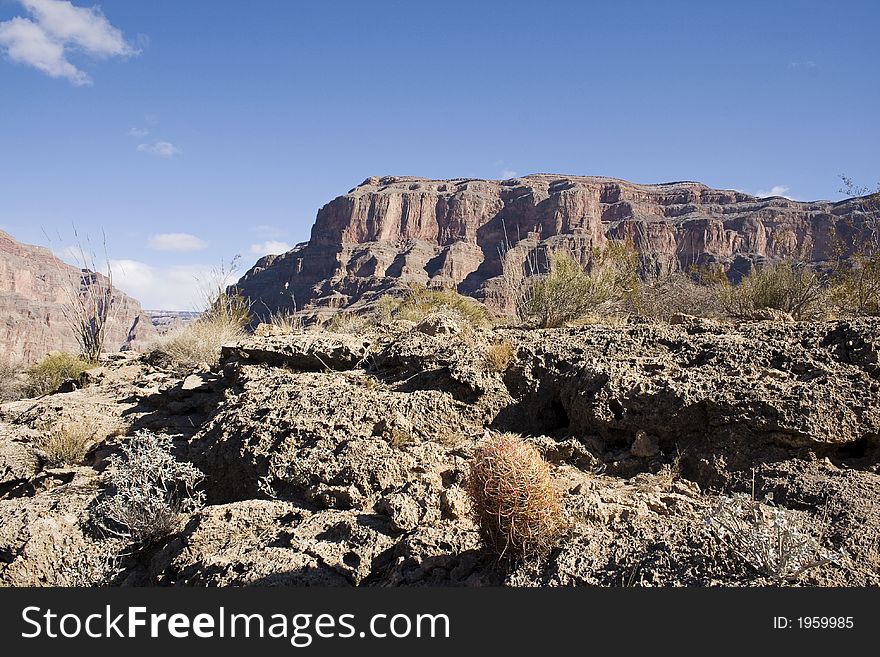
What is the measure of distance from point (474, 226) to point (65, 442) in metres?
99.5

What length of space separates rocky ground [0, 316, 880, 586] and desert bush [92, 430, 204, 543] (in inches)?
3.8

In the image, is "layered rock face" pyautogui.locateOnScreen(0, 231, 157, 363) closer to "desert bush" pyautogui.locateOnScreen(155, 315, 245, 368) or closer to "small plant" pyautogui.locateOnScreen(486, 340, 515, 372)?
"desert bush" pyautogui.locateOnScreen(155, 315, 245, 368)

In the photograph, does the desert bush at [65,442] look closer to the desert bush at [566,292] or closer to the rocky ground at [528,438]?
Result: the rocky ground at [528,438]

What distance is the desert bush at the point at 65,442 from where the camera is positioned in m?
4.82

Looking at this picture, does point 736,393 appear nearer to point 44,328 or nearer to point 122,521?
point 122,521

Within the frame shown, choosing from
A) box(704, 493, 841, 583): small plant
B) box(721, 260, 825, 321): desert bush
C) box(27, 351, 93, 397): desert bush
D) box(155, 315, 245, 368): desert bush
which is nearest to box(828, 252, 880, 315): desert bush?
box(721, 260, 825, 321): desert bush

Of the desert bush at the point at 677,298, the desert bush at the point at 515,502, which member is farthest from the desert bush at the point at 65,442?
the desert bush at the point at 677,298

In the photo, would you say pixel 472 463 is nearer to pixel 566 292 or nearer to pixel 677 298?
pixel 566 292

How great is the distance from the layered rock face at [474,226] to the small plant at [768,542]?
7432cm

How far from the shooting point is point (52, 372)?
12.5 m

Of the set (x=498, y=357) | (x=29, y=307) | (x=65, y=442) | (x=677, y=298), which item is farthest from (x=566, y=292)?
(x=29, y=307)

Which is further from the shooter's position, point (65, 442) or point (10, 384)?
point (10, 384)

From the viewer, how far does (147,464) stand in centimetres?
372

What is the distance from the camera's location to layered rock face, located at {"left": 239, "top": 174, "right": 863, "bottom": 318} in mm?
84688
